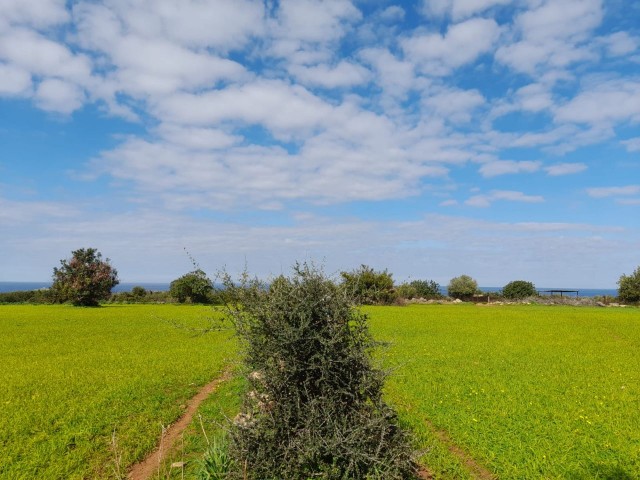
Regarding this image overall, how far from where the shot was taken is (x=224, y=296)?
612 cm

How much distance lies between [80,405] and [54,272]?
42.4 metres

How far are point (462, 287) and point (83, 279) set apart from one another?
5439 cm

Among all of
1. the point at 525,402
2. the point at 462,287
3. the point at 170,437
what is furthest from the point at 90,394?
the point at 462,287

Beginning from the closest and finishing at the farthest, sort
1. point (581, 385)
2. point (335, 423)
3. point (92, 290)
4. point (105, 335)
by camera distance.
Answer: point (335, 423) < point (581, 385) < point (105, 335) < point (92, 290)

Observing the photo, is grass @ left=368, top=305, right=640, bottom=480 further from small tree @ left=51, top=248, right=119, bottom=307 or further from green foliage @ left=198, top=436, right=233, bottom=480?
small tree @ left=51, top=248, right=119, bottom=307

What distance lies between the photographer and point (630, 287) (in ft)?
179

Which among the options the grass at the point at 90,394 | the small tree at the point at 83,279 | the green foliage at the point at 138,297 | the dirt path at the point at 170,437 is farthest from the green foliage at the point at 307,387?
the green foliage at the point at 138,297

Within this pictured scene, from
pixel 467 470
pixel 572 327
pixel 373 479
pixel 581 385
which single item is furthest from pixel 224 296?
pixel 572 327

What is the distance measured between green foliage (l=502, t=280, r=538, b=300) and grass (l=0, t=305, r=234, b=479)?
58.0m

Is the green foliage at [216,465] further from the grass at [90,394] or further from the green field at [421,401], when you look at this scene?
the grass at [90,394]

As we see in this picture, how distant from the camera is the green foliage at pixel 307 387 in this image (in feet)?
18.0

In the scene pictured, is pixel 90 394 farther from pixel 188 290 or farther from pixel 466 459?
pixel 188 290

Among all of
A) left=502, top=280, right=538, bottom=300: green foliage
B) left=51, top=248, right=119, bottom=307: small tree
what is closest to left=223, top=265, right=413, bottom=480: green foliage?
left=51, top=248, right=119, bottom=307: small tree

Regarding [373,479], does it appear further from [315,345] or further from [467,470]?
[467,470]
